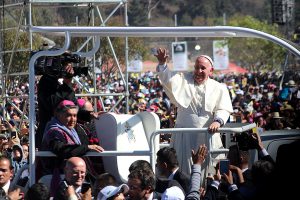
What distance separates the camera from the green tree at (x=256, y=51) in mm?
76438

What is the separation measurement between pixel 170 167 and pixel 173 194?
690 mm

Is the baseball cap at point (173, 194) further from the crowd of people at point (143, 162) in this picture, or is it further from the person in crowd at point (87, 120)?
the person in crowd at point (87, 120)

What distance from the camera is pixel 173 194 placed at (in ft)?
25.9

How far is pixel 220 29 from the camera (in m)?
8.41

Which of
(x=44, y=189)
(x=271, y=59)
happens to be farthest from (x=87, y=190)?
(x=271, y=59)

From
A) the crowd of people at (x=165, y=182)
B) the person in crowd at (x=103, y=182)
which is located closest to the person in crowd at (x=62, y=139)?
the crowd of people at (x=165, y=182)

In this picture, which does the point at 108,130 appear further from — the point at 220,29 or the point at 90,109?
the point at 220,29

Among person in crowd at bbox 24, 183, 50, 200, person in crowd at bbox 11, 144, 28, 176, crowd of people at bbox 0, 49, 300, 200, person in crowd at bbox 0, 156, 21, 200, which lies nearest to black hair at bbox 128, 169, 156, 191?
crowd of people at bbox 0, 49, 300, 200

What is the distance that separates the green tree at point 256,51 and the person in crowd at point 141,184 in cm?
6517

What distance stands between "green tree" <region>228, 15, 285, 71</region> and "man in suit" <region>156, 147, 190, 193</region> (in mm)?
64357

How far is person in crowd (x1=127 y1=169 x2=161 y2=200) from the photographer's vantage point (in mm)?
7738

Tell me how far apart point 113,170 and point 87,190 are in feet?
3.54

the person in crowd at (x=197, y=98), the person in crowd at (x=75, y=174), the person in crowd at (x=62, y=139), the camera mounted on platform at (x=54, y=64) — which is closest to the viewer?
Answer: the person in crowd at (x=75, y=174)

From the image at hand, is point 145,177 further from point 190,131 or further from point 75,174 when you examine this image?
point 190,131
